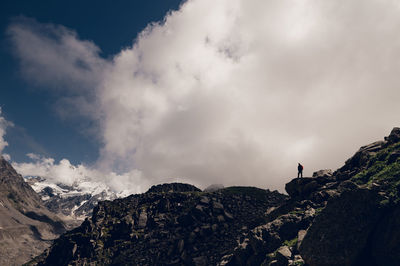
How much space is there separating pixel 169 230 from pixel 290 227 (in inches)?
2730

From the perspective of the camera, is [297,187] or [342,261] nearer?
[342,261]

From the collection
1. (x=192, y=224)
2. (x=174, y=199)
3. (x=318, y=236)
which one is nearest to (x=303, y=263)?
(x=318, y=236)

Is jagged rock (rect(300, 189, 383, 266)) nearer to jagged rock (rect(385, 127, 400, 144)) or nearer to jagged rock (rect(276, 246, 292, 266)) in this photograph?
jagged rock (rect(276, 246, 292, 266))

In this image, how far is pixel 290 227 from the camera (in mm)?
47250

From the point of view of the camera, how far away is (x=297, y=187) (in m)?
58.7

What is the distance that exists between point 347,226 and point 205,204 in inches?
3043

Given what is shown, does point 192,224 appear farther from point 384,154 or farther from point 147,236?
point 384,154

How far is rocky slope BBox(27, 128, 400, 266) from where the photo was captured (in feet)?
106

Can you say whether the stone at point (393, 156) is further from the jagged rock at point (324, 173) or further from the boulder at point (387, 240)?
the jagged rock at point (324, 173)

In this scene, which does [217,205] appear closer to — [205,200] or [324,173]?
[205,200]

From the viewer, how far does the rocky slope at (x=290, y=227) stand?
106 feet

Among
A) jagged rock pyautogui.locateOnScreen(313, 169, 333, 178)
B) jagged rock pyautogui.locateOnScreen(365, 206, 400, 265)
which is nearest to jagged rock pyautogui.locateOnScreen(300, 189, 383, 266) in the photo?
jagged rock pyautogui.locateOnScreen(365, 206, 400, 265)

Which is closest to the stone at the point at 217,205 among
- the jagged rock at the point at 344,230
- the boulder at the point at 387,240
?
the jagged rock at the point at 344,230

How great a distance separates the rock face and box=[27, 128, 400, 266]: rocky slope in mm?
411
